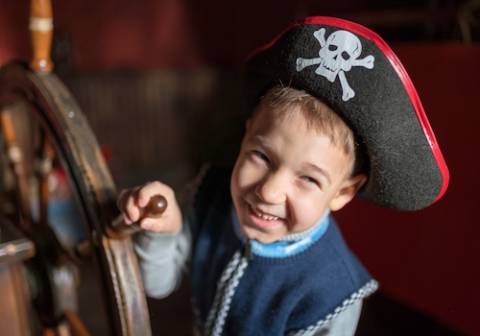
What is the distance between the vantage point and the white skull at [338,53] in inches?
20.1

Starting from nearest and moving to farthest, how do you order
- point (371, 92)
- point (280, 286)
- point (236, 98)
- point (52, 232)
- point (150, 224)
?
point (371, 92) → point (150, 224) → point (280, 286) → point (52, 232) → point (236, 98)

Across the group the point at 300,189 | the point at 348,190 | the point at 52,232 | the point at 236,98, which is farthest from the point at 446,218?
the point at 236,98

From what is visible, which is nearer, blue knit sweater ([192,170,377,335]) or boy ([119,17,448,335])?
boy ([119,17,448,335])

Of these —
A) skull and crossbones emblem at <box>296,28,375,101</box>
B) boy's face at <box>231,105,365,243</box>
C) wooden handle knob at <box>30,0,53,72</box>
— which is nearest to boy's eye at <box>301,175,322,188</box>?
boy's face at <box>231,105,365,243</box>

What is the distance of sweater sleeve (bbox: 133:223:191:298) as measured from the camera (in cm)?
75

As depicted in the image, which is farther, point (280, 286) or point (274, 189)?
point (280, 286)

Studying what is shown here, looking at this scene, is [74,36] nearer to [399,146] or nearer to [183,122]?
[183,122]

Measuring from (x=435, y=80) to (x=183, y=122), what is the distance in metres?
1.64

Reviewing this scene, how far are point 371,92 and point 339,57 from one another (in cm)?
5

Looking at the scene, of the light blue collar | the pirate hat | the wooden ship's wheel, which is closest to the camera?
the pirate hat

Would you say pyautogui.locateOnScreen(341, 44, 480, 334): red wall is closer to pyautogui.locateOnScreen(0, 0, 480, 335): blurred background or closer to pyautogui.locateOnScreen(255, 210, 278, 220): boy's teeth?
pyautogui.locateOnScreen(0, 0, 480, 335): blurred background

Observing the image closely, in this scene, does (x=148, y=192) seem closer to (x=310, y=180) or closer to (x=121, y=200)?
(x=121, y=200)

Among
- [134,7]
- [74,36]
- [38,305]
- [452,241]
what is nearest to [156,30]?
[134,7]

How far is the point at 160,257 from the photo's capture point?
→ 766 millimetres
